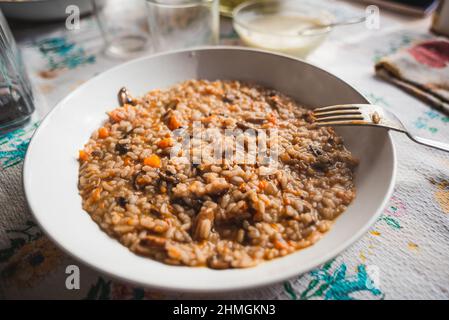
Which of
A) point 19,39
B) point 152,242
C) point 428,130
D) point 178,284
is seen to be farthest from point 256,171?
point 19,39

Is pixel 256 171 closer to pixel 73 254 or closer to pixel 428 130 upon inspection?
pixel 73 254

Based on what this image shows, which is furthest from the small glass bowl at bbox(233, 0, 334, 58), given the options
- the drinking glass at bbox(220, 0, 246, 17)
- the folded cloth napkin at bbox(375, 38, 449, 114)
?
the folded cloth napkin at bbox(375, 38, 449, 114)

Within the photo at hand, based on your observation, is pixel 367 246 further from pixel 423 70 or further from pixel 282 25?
pixel 282 25

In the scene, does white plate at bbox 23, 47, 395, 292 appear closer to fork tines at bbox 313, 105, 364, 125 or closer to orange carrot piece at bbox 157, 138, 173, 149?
fork tines at bbox 313, 105, 364, 125

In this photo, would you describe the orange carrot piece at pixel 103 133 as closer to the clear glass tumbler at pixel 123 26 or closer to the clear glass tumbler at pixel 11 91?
the clear glass tumbler at pixel 11 91

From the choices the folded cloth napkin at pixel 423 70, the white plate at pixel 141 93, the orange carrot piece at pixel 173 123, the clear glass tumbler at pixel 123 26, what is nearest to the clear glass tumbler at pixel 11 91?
the white plate at pixel 141 93
